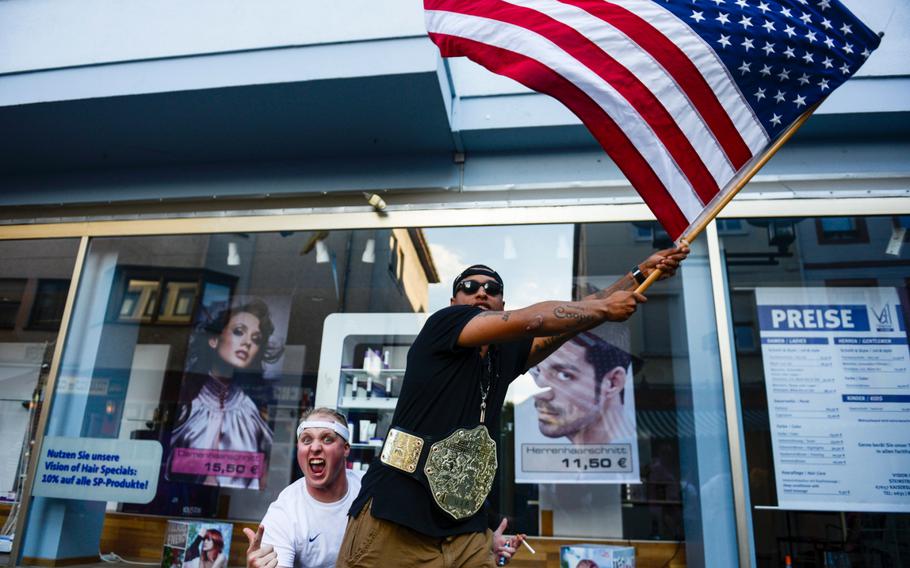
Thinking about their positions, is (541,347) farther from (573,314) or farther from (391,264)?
(391,264)

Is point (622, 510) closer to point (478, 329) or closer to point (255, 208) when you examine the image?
point (478, 329)

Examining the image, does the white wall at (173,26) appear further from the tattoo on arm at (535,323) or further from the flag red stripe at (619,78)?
the tattoo on arm at (535,323)

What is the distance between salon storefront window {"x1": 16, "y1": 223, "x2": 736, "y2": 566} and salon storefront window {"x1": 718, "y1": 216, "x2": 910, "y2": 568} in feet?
1.24

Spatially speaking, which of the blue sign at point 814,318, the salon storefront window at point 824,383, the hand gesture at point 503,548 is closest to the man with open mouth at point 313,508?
the hand gesture at point 503,548

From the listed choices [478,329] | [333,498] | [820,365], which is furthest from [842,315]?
[333,498]

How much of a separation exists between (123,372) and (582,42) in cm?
497

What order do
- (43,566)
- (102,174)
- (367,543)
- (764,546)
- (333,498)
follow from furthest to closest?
(102,174)
(43,566)
(764,546)
(333,498)
(367,543)

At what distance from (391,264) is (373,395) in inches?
42.6

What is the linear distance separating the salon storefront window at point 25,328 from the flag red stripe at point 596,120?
4373 mm

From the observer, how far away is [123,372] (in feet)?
18.5

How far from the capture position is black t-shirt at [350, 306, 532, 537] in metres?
2.24

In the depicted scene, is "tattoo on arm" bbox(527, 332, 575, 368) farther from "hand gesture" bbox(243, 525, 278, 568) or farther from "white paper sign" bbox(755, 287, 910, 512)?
"white paper sign" bbox(755, 287, 910, 512)

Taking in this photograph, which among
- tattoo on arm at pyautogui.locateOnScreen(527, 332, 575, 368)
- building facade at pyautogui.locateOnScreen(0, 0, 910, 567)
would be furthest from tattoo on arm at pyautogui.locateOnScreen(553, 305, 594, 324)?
building facade at pyautogui.locateOnScreen(0, 0, 910, 567)

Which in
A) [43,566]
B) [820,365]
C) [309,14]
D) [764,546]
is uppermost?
[309,14]
